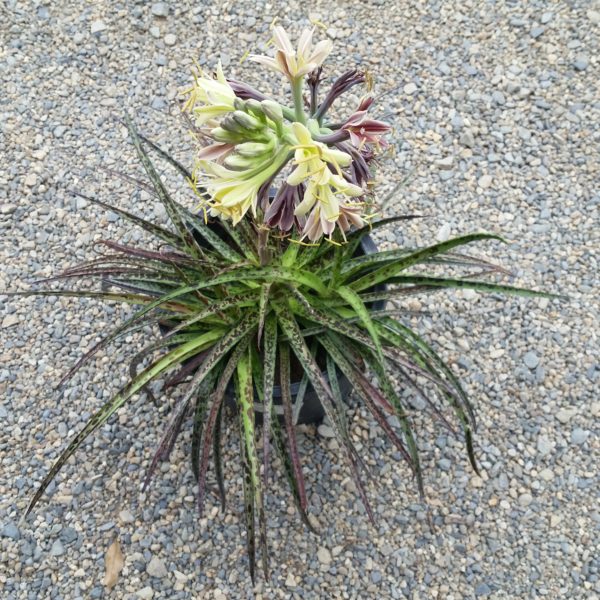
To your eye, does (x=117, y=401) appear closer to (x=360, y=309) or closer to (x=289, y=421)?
(x=289, y=421)

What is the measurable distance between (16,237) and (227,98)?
Answer: 1.43 m

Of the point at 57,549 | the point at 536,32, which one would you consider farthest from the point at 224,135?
the point at 536,32

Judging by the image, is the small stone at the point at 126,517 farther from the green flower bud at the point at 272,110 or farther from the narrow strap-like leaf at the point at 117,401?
the green flower bud at the point at 272,110

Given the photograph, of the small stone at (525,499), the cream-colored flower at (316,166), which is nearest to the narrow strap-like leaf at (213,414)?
the cream-colored flower at (316,166)

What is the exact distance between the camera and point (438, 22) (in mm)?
3076

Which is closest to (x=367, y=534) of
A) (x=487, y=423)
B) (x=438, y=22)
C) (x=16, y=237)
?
(x=487, y=423)

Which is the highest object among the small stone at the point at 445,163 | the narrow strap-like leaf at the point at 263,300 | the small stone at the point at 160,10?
the small stone at the point at 160,10

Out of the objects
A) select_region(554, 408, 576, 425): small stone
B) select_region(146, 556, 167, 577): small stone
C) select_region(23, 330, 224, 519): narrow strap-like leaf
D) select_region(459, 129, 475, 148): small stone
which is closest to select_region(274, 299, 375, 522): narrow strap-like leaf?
select_region(23, 330, 224, 519): narrow strap-like leaf

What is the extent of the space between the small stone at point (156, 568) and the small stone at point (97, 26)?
2.14 meters

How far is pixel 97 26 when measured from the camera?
3.10 meters

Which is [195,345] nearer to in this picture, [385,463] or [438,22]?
[385,463]

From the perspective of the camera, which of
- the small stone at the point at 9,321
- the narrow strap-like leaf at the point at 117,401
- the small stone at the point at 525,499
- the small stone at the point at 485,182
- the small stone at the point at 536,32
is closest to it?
the narrow strap-like leaf at the point at 117,401

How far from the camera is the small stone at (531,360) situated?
90.8 inches

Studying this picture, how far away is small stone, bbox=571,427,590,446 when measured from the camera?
2182mm
